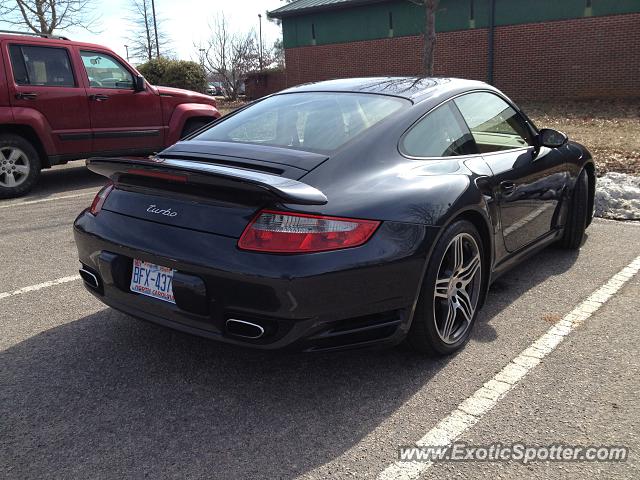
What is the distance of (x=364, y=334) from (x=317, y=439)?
494 mm

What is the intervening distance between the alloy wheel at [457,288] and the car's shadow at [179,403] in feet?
0.66

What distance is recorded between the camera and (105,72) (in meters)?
8.45

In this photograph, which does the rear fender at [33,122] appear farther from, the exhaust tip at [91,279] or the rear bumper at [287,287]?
the rear bumper at [287,287]

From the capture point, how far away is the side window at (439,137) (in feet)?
10.1

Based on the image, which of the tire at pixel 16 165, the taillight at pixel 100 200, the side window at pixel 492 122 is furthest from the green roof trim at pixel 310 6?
the taillight at pixel 100 200

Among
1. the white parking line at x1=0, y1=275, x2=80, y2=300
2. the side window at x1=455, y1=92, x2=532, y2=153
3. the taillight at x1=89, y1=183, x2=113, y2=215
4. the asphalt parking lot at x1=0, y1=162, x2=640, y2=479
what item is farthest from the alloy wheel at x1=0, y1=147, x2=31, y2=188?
the side window at x1=455, y1=92, x2=532, y2=153

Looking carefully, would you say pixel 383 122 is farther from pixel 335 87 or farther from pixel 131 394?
pixel 131 394

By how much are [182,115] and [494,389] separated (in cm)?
757

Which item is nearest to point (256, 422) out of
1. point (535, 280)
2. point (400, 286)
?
point (400, 286)

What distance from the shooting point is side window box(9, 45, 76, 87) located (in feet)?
24.9

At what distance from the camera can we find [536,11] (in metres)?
18.1

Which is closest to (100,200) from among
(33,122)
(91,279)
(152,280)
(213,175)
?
(91,279)

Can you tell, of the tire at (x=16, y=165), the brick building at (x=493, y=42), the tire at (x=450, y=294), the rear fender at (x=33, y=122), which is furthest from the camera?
the brick building at (x=493, y=42)

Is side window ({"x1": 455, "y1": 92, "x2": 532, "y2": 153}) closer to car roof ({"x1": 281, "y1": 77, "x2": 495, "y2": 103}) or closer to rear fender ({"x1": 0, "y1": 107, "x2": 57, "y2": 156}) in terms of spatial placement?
car roof ({"x1": 281, "y1": 77, "x2": 495, "y2": 103})
